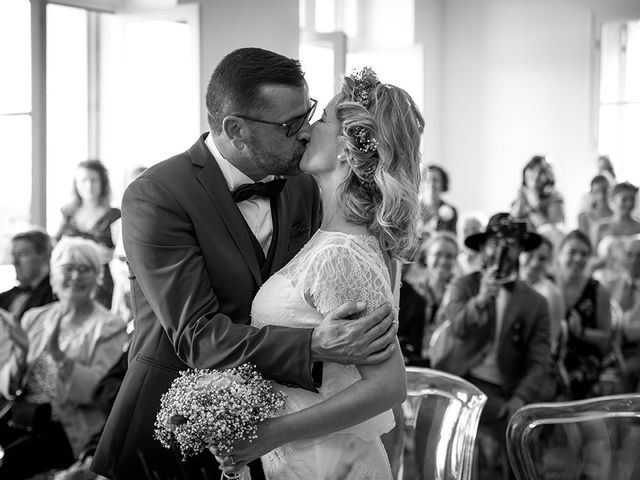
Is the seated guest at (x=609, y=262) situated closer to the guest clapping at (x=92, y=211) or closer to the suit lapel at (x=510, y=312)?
the suit lapel at (x=510, y=312)

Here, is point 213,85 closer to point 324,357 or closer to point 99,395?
point 324,357

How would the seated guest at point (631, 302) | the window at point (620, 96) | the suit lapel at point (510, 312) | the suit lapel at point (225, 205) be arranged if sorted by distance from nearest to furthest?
the suit lapel at point (225, 205) < the suit lapel at point (510, 312) < the seated guest at point (631, 302) < the window at point (620, 96)

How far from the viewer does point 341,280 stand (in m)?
2.27

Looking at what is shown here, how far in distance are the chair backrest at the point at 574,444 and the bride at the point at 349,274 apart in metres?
0.31

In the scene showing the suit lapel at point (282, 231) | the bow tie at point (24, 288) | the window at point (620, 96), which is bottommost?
the bow tie at point (24, 288)

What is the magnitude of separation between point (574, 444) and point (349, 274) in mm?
643

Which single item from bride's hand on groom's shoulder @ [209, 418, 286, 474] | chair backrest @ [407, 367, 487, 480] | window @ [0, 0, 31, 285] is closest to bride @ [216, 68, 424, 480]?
bride's hand on groom's shoulder @ [209, 418, 286, 474]

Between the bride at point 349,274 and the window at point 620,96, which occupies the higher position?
the window at point 620,96

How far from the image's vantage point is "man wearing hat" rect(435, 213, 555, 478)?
509 cm

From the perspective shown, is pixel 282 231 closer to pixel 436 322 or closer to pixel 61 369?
pixel 61 369

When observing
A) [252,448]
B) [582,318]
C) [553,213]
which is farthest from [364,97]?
[553,213]

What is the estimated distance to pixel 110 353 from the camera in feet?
15.4

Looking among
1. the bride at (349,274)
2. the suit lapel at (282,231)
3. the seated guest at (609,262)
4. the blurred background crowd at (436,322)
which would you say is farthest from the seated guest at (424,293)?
the bride at (349,274)

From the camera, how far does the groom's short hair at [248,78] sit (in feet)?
8.55
